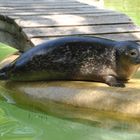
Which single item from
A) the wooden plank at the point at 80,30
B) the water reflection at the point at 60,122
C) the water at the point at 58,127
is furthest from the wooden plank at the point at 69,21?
the water at the point at 58,127

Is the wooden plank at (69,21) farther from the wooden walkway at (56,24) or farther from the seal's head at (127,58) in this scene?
the seal's head at (127,58)

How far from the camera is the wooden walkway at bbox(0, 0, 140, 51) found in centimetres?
656

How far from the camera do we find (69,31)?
6.71m

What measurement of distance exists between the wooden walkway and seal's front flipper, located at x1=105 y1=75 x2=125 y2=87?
1395mm

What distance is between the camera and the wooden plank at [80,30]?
646 centimetres

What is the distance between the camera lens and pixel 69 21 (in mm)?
7098

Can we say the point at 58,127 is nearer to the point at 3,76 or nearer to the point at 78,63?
the point at 78,63

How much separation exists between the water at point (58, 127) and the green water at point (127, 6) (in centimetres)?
680

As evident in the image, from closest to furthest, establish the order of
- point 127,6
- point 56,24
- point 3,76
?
point 3,76, point 56,24, point 127,6

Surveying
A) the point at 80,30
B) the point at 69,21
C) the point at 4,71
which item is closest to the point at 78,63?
the point at 4,71

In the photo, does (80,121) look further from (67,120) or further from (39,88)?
(39,88)

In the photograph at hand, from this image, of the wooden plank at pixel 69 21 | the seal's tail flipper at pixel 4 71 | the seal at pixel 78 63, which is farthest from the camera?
the wooden plank at pixel 69 21

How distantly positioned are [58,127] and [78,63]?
Result: 1.10m

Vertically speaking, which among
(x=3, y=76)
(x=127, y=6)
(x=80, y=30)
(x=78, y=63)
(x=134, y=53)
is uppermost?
(x=134, y=53)
